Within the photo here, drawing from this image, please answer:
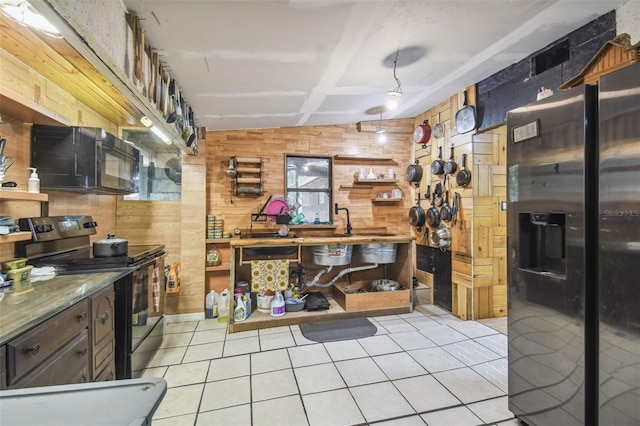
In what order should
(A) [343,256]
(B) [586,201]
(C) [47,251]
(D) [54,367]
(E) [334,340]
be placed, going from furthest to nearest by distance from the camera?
(A) [343,256] → (E) [334,340] → (C) [47,251] → (B) [586,201] → (D) [54,367]

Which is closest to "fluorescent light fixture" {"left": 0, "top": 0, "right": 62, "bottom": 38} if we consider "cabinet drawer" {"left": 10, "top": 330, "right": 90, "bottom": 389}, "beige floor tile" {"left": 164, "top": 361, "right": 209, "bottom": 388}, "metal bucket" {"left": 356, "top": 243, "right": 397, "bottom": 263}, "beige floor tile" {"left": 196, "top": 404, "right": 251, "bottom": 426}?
"cabinet drawer" {"left": 10, "top": 330, "right": 90, "bottom": 389}

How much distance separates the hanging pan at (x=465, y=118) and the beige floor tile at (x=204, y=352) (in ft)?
11.6

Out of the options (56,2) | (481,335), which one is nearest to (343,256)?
(481,335)

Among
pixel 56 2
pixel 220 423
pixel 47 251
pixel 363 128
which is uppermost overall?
pixel 363 128

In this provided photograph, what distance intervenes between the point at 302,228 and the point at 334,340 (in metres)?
1.58

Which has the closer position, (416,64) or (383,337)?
(416,64)

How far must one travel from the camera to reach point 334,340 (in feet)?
9.07

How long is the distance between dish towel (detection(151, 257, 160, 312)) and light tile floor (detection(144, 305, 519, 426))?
0.45m

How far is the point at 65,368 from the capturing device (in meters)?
1.23

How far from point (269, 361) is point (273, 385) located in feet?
1.14

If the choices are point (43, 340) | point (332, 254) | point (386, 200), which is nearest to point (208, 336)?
point (332, 254)

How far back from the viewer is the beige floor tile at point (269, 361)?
7.45 feet

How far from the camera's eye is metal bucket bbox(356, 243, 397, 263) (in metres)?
3.50

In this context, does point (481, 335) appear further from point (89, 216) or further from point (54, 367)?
point (89, 216)
